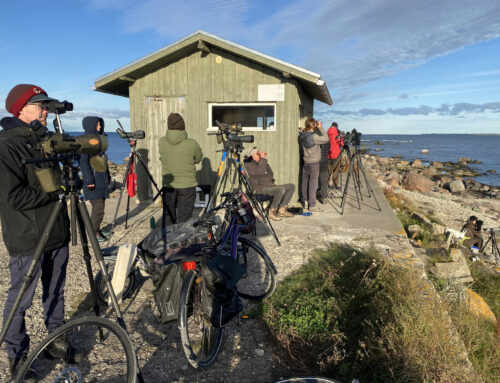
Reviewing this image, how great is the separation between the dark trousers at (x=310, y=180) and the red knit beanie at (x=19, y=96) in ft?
19.4

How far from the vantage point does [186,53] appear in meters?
7.89

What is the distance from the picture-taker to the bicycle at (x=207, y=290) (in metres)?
2.72

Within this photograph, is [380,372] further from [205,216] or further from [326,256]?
[326,256]

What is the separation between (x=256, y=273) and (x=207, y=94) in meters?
4.91

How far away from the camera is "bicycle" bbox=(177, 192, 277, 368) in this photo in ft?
8.92

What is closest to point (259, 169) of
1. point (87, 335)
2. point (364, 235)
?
point (364, 235)

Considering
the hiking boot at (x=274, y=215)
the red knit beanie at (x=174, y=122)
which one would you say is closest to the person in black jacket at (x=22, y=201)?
the red knit beanie at (x=174, y=122)

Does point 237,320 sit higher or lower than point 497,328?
higher

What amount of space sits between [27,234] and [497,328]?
5.18m

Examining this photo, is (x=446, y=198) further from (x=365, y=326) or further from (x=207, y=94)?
(x=365, y=326)

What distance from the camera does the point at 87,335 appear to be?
2.62m

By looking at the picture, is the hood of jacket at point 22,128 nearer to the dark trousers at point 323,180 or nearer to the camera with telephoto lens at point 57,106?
the camera with telephoto lens at point 57,106

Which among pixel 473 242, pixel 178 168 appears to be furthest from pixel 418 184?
pixel 178 168

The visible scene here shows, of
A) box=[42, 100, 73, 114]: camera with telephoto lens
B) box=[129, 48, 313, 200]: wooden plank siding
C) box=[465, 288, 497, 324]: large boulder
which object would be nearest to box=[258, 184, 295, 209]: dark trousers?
box=[129, 48, 313, 200]: wooden plank siding
